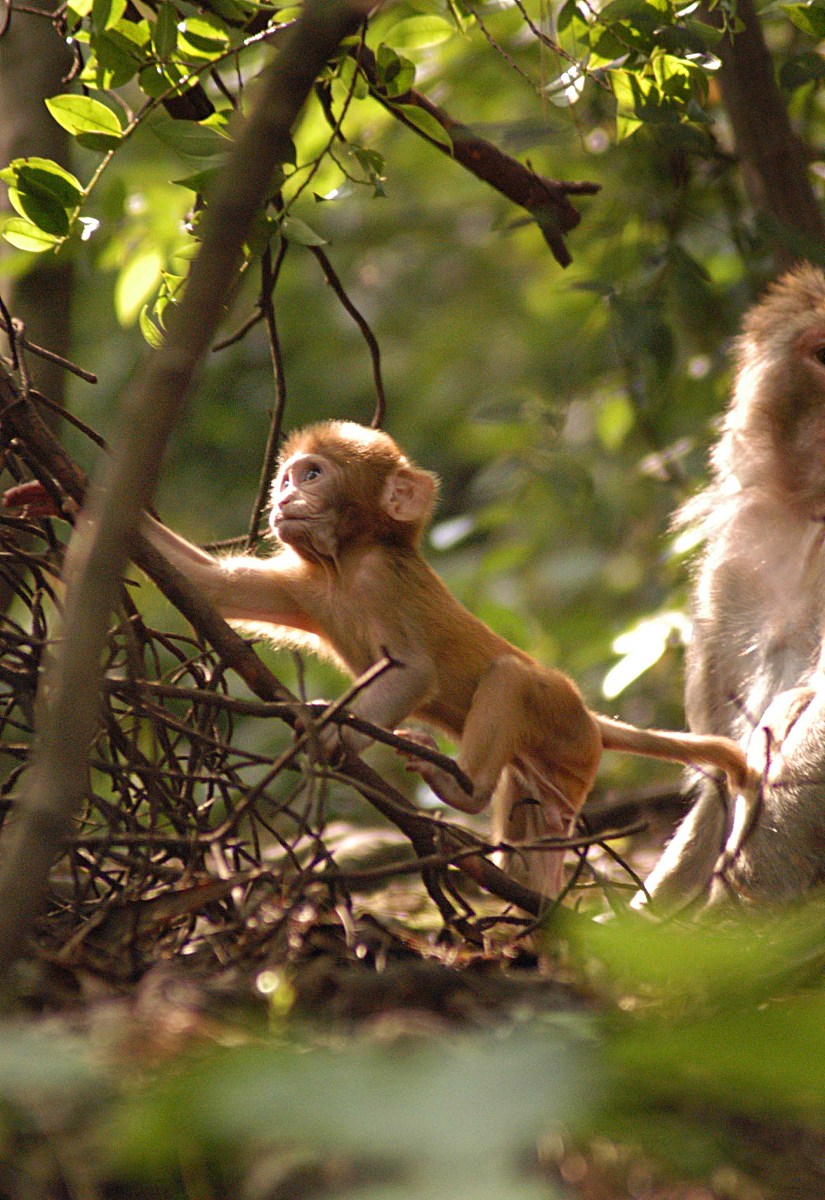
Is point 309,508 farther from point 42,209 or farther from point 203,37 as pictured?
point 203,37

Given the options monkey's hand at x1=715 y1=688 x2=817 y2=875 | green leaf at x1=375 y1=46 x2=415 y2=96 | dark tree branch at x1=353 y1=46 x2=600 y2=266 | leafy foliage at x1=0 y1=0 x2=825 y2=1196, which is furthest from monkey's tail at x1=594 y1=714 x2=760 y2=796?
green leaf at x1=375 y1=46 x2=415 y2=96

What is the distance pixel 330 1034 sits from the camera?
169 cm

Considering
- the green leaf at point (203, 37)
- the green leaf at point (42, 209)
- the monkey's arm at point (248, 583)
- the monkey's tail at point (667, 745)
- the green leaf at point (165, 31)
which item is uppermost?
the green leaf at point (203, 37)

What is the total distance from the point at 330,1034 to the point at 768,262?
524cm

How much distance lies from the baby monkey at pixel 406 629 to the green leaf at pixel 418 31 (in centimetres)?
107

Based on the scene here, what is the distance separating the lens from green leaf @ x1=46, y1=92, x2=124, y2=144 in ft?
10.1

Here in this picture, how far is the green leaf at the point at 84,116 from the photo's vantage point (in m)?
3.08

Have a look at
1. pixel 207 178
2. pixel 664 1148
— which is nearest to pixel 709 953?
pixel 664 1148

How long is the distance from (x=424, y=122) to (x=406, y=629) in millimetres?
1303

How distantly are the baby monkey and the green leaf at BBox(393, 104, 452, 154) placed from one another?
0.88m

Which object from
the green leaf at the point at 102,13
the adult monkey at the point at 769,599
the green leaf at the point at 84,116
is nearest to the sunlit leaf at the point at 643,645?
the adult monkey at the point at 769,599

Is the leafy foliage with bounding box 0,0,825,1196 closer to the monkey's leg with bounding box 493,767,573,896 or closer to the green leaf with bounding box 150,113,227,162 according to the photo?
the green leaf with bounding box 150,113,227,162

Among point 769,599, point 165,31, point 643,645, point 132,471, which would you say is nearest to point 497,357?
point 643,645

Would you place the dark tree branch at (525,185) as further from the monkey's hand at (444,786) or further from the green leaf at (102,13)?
the monkey's hand at (444,786)
